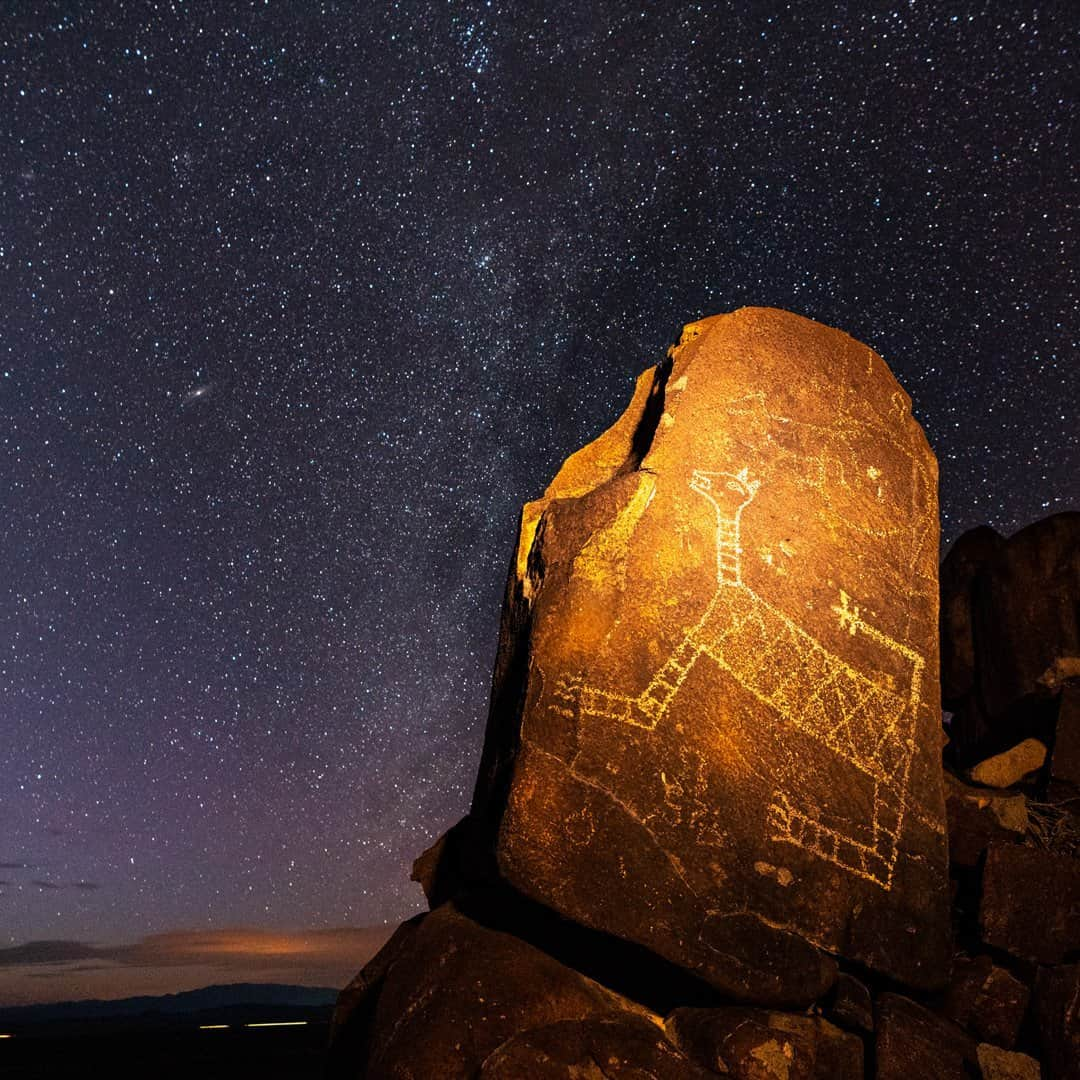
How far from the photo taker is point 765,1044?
115 inches

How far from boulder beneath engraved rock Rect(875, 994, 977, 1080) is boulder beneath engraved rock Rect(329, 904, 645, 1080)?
37.8 inches

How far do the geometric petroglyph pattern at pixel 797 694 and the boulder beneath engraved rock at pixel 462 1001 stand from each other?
0.96 meters

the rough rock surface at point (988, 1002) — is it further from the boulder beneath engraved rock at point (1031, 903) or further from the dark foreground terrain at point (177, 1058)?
the dark foreground terrain at point (177, 1058)

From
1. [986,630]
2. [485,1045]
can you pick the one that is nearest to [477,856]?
[485,1045]

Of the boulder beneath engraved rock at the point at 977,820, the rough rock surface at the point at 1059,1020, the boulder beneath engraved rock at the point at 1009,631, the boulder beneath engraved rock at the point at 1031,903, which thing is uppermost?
the boulder beneath engraved rock at the point at 1009,631

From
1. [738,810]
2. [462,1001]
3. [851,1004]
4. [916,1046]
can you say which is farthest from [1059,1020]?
[462,1001]

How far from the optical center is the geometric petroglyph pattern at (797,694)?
3.37m

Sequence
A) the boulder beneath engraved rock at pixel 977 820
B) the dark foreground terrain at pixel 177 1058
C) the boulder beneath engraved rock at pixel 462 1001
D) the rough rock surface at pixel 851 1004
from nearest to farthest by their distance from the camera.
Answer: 1. the boulder beneath engraved rock at pixel 462 1001
2. the rough rock surface at pixel 851 1004
3. the boulder beneath engraved rock at pixel 977 820
4. the dark foreground terrain at pixel 177 1058

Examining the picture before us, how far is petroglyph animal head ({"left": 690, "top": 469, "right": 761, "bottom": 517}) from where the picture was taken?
12.9 feet

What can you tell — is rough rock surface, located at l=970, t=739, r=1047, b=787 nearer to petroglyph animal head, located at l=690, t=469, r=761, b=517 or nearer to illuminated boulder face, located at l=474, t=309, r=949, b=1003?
illuminated boulder face, located at l=474, t=309, r=949, b=1003

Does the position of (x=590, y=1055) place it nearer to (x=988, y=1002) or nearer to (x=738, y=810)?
(x=738, y=810)

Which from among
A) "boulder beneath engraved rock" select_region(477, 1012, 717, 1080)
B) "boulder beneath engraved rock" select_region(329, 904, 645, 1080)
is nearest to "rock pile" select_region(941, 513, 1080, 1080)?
"boulder beneath engraved rock" select_region(477, 1012, 717, 1080)

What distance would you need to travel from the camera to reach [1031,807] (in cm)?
450

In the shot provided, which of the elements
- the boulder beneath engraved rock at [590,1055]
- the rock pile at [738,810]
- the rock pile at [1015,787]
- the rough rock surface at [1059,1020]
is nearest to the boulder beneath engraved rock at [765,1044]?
the rock pile at [738,810]
